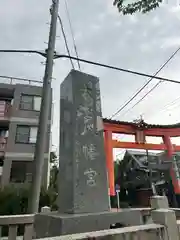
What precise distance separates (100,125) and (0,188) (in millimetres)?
9500

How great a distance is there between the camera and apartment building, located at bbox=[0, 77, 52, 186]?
1173cm

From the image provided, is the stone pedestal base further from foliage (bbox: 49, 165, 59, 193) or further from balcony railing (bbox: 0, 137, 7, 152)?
balcony railing (bbox: 0, 137, 7, 152)

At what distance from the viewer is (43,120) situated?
4211mm

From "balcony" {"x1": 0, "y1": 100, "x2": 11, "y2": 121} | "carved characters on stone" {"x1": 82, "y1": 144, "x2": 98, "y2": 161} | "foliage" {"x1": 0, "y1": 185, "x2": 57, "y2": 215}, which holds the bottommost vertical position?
"foliage" {"x1": 0, "y1": 185, "x2": 57, "y2": 215}

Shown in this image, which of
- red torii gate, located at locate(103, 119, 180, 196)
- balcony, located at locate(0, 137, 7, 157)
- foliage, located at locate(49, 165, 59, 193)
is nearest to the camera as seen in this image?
red torii gate, located at locate(103, 119, 180, 196)

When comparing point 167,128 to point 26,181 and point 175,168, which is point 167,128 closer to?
point 175,168

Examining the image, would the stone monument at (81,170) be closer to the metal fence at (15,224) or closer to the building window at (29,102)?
the metal fence at (15,224)

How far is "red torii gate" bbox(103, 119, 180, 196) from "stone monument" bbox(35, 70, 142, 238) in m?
5.83

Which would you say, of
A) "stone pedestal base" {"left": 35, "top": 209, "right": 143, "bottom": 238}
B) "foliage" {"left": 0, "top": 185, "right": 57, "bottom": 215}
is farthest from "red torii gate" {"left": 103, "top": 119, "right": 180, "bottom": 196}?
"stone pedestal base" {"left": 35, "top": 209, "right": 143, "bottom": 238}

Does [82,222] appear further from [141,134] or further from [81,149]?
[141,134]

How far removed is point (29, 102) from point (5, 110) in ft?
5.22

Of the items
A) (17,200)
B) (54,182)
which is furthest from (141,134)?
(54,182)

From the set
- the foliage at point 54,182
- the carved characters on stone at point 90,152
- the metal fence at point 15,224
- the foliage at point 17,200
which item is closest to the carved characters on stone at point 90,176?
the carved characters on stone at point 90,152

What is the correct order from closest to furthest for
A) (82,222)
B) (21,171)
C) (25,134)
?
(82,222), (21,171), (25,134)
